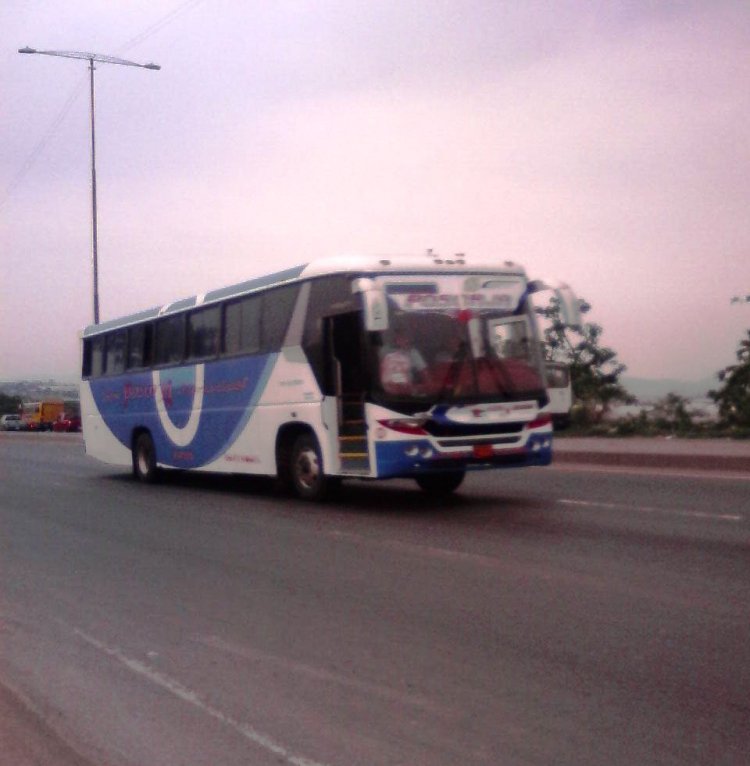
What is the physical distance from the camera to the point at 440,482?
16703 mm

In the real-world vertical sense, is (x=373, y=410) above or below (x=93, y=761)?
above

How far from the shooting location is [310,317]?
50.6 ft

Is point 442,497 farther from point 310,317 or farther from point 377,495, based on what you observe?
point 310,317

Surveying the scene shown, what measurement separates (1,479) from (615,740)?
794 inches

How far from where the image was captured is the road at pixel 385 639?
5281 millimetres

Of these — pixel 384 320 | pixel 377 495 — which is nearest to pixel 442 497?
pixel 377 495

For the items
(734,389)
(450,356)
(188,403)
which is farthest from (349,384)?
(734,389)

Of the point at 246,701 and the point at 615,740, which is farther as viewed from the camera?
the point at 246,701

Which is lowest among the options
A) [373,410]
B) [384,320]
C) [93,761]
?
[93,761]

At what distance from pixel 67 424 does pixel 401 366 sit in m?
70.6

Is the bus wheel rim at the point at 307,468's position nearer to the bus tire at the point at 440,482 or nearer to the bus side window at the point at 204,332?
the bus tire at the point at 440,482

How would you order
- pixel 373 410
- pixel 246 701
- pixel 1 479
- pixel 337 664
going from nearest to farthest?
1. pixel 246 701
2. pixel 337 664
3. pixel 373 410
4. pixel 1 479

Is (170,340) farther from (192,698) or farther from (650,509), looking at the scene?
(192,698)

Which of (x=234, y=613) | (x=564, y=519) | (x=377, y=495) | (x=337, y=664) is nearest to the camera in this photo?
(x=337, y=664)
